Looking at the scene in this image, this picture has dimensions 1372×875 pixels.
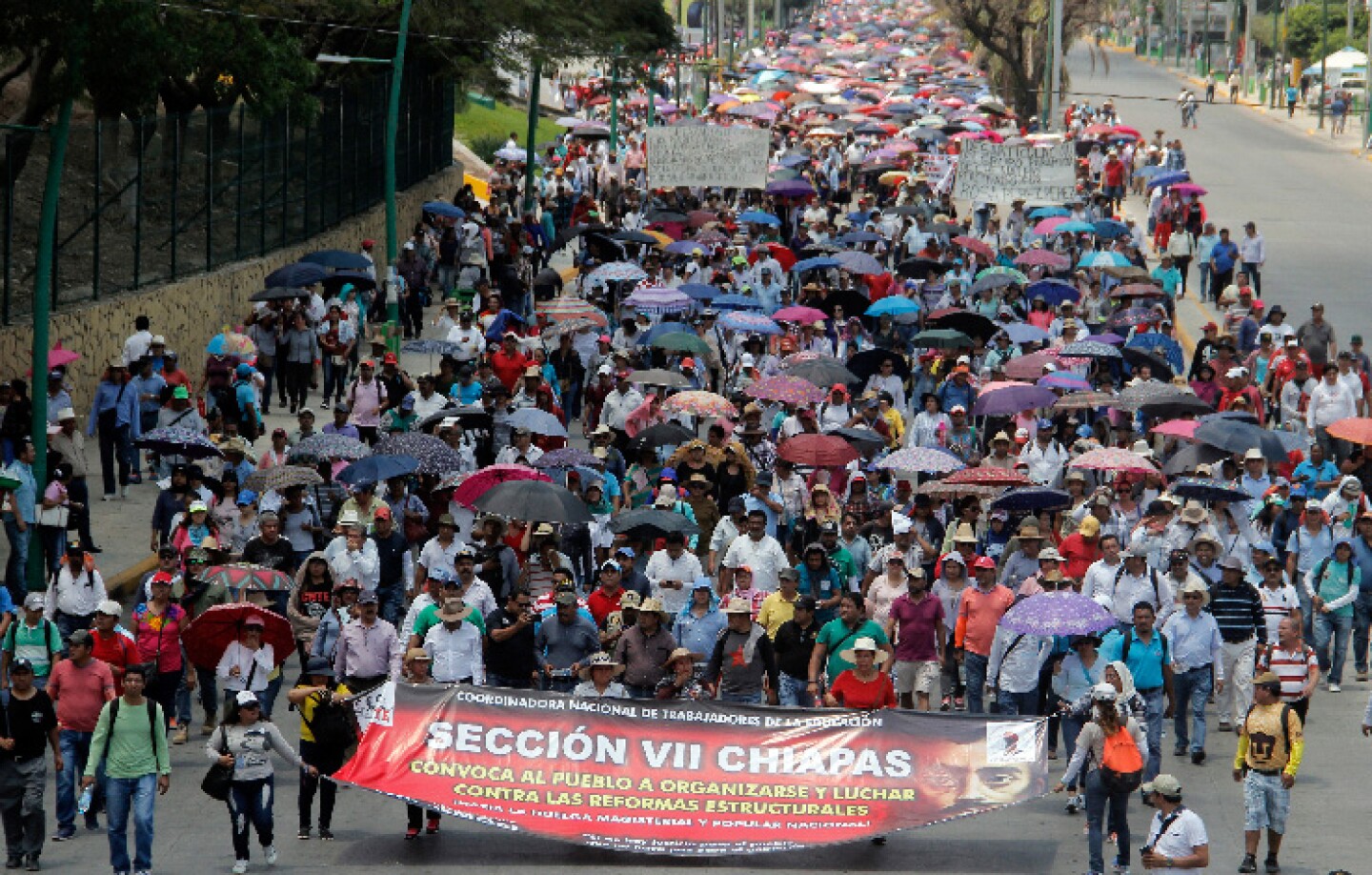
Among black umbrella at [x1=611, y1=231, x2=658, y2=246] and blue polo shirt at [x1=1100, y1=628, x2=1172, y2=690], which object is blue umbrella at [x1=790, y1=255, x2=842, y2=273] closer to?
black umbrella at [x1=611, y1=231, x2=658, y2=246]

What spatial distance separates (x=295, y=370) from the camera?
93.7 ft

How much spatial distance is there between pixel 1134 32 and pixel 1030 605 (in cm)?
16902

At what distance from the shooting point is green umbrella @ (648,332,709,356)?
85.7ft

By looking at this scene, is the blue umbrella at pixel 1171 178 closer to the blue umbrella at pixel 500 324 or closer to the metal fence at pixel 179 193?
the metal fence at pixel 179 193

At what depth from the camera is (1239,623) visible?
17.3 meters

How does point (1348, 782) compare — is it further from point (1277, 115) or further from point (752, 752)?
point (1277, 115)

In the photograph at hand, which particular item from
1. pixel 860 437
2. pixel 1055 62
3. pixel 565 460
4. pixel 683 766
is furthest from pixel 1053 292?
pixel 1055 62

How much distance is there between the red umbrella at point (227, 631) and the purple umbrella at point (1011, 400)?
29.4ft

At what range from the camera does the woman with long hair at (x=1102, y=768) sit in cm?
1424

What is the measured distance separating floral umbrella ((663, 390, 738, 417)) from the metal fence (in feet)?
24.2

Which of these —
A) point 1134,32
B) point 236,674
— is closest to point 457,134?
point 236,674

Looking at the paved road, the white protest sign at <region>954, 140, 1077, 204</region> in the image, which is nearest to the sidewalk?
the paved road

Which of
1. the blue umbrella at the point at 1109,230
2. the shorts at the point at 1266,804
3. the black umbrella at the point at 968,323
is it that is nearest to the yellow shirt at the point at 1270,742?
the shorts at the point at 1266,804

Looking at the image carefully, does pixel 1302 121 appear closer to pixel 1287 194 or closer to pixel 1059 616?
pixel 1287 194
